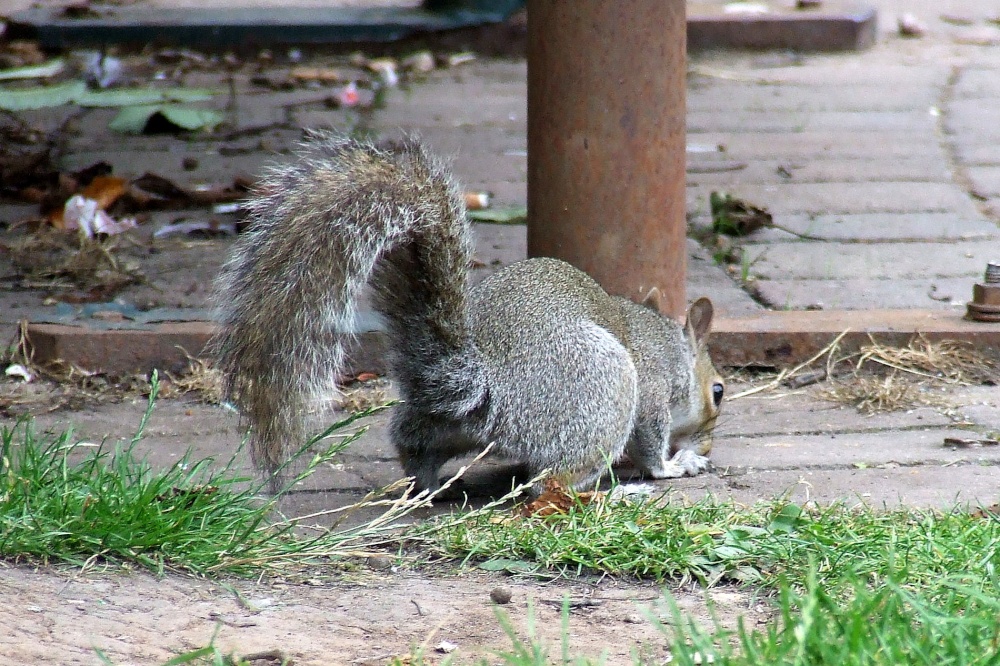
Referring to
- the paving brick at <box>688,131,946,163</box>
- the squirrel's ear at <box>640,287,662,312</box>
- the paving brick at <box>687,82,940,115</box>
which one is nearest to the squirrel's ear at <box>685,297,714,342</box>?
the squirrel's ear at <box>640,287,662,312</box>

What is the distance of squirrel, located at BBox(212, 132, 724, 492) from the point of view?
9.41 ft

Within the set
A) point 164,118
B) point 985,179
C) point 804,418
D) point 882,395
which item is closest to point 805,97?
point 985,179

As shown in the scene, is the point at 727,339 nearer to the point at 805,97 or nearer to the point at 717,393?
the point at 717,393

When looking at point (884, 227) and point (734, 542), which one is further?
point (884, 227)

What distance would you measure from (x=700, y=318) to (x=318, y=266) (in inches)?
58.1

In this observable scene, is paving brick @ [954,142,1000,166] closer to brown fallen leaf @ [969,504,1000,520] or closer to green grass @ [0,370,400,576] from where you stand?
brown fallen leaf @ [969,504,1000,520]

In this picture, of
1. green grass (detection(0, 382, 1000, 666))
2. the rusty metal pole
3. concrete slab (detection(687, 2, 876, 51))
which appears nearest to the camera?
green grass (detection(0, 382, 1000, 666))

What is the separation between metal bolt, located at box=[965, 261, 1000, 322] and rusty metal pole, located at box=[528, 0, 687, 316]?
1112 millimetres

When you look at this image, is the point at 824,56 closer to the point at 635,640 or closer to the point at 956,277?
the point at 956,277

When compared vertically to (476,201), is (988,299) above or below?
below

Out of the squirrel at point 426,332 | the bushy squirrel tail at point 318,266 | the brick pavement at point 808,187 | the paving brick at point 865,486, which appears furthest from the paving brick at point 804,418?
the bushy squirrel tail at point 318,266

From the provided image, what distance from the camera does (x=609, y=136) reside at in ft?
12.7

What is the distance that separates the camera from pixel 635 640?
2.43 m

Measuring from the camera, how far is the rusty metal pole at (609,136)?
3816 millimetres
